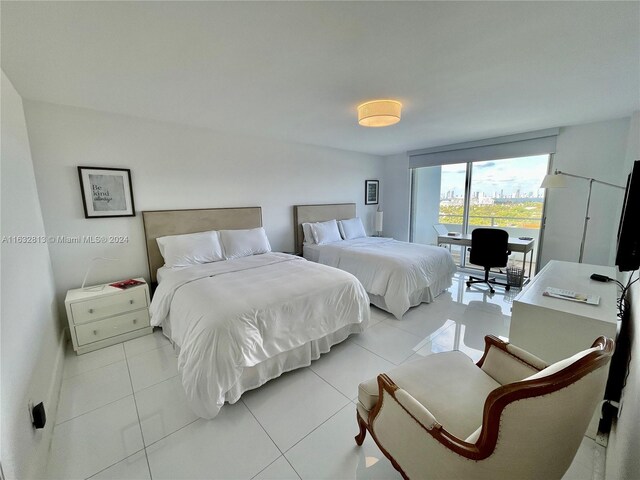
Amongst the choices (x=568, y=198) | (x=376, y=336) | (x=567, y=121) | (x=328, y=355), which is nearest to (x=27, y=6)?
(x=328, y=355)

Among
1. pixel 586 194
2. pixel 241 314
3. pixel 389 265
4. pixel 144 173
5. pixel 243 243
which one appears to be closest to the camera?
pixel 241 314

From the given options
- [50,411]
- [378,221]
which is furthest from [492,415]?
[378,221]

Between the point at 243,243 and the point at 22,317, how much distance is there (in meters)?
2.03

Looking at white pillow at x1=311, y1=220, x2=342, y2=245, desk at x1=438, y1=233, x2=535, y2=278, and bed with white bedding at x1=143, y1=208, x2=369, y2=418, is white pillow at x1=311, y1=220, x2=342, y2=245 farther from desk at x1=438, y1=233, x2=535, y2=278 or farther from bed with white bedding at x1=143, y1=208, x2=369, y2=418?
desk at x1=438, y1=233, x2=535, y2=278

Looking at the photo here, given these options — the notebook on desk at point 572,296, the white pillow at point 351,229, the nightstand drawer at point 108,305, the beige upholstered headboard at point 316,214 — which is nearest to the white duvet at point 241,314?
the nightstand drawer at point 108,305

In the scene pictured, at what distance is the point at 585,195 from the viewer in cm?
342

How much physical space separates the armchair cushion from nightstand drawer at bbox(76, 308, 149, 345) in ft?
7.79

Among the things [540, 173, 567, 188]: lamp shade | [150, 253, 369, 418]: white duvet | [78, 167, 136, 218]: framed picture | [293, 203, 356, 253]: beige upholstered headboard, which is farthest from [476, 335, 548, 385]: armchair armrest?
[78, 167, 136, 218]: framed picture

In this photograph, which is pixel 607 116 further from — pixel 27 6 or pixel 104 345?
pixel 104 345

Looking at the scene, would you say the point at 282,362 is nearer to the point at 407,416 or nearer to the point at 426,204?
the point at 407,416

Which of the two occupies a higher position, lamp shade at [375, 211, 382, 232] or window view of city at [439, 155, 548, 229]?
window view of city at [439, 155, 548, 229]

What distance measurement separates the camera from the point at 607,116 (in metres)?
3.03

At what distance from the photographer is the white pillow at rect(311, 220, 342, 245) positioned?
4.16 m

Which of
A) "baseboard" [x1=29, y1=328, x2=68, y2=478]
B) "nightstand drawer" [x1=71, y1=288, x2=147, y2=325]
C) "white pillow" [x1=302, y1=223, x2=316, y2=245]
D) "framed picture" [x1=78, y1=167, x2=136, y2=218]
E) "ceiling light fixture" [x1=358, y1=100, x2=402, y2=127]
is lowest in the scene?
"baseboard" [x1=29, y1=328, x2=68, y2=478]
